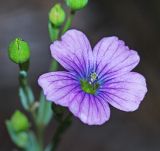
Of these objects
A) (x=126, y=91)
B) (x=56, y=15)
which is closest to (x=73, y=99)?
(x=126, y=91)

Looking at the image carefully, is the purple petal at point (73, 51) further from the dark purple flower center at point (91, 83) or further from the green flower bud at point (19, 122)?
the green flower bud at point (19, 122)

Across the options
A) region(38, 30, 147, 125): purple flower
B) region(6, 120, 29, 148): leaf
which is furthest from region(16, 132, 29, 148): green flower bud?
region(38, 30, 147, 125): purple flower

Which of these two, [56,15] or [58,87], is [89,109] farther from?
[56,15]

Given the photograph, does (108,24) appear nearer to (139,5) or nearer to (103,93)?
(139,5)

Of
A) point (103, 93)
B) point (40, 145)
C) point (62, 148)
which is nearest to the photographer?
point (103, 93)

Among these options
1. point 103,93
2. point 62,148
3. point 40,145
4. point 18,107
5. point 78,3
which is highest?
point 78,3

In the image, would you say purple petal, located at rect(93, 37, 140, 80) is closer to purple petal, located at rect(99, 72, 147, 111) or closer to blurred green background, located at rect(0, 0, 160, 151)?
purple petal, located at rect(99, 72, 147, 111)

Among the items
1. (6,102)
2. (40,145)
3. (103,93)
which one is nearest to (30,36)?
(6,102)
